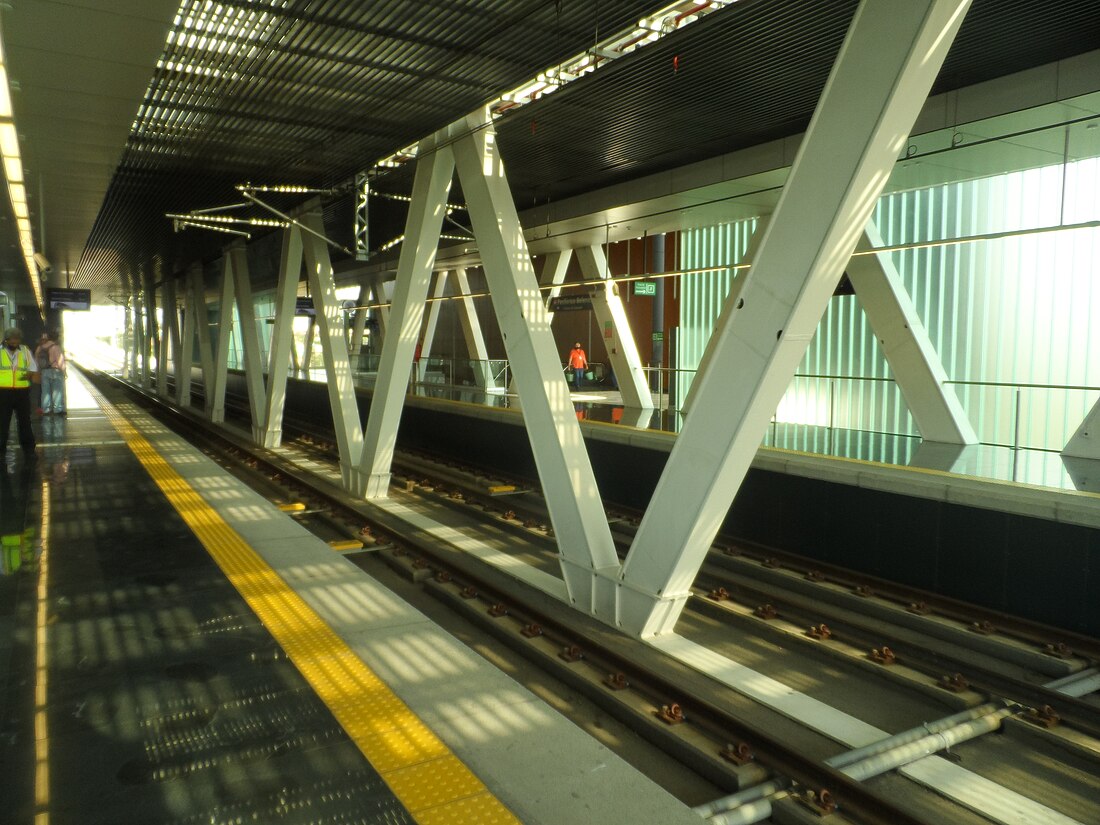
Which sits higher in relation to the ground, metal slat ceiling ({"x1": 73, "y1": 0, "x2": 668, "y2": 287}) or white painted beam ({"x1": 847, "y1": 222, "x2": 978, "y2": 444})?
metal slat ceiling ({"x1": 73, "y1": 0, "x2": 668, "y2": 287})

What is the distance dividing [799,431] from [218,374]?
598 inches

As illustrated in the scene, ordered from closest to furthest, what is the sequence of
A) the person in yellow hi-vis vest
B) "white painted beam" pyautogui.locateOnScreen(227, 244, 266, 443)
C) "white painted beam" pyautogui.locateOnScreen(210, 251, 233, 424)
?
the person in yellow hi-vis vest < "white painted beam" pyautogui.locateOnScreen(227, 244, 266, 443) < "white painted beam" pyautogui.locateOnScreen(210, 251, 233, 424)

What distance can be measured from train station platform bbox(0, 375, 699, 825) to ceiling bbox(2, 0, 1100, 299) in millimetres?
3844

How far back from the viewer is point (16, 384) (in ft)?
39.0

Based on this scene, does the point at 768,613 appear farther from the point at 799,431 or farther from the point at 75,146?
the point at 75,146

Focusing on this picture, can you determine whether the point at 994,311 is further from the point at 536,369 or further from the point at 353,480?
the point at 353,480

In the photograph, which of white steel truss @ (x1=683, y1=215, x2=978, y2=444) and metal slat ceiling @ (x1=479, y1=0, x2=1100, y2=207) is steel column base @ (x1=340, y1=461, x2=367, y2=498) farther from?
metal slat ceiling @ (x1=479, y1=0, x2=1100, y2=207)

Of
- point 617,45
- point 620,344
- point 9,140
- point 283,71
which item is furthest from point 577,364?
point 617,45

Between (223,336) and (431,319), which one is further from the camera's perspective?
(431,319)

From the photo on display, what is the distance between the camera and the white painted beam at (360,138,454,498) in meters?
9.05

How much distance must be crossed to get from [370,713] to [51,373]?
16.7m

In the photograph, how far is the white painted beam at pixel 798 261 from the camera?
13.0 feet

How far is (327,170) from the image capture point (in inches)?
422

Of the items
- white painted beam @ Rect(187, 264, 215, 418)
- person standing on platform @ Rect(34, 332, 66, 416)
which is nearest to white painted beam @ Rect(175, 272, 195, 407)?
white painted beam @ Rect(187, 264, 215, 418)
